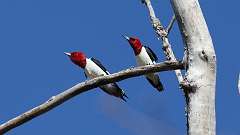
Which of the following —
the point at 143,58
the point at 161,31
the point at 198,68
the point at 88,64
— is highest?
the point at 88,64

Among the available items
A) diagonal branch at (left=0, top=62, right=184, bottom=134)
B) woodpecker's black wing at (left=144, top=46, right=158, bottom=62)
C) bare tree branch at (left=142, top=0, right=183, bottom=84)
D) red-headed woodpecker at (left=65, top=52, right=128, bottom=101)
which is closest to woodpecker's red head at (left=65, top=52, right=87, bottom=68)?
red-headed woodpecker at (left=65, top=52, right=128, bottom=101)

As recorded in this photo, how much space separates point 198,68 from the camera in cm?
410

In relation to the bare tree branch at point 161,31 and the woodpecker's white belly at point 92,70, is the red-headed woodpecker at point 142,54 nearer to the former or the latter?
the woodpecker's white belly at point 92,70

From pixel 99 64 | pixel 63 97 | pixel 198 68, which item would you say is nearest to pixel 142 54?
pixel 99 64

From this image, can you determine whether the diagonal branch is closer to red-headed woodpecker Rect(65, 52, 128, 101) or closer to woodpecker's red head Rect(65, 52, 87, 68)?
red-headed woodpecker Rect(65, 52, 128, 101)

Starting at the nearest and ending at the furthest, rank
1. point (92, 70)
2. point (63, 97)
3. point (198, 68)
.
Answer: point (198, 68), point (63, 97), point (92, 70)

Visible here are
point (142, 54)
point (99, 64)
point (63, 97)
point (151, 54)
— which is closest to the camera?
point (63, 97)

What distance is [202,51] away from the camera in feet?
13.5

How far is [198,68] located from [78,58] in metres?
5.96

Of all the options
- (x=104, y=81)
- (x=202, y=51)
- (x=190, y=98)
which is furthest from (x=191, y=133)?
(x=104, y=81)

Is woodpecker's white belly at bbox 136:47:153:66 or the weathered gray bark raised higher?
woodpecker's white belly at bbox 136:47:153:66

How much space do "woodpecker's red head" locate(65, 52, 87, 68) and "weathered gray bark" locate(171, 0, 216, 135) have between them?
5.61 m

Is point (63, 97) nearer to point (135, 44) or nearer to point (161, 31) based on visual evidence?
point (161, 31)

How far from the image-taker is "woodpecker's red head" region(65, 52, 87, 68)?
9.89m
